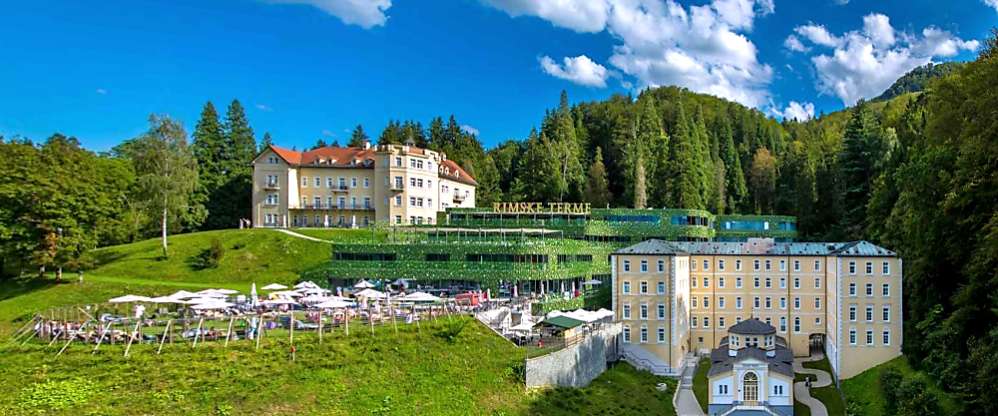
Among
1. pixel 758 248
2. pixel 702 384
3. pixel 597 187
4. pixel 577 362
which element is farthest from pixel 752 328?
pixel 597 187

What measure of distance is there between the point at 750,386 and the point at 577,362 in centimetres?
1128

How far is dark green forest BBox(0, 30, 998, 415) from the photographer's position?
35.2m

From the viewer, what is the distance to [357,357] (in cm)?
3391

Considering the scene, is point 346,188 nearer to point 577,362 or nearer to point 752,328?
point 577,362

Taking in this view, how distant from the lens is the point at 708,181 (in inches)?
3319

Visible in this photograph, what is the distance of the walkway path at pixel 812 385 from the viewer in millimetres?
43219

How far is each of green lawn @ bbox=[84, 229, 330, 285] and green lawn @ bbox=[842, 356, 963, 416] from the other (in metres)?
41.6

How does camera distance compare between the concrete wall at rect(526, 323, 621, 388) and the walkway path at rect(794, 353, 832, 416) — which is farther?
the walkway path at rect(794, 353, 832, 416)

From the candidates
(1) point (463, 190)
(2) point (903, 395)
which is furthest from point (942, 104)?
(1) point (463, 190)

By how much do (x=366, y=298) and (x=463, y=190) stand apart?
4312 cm

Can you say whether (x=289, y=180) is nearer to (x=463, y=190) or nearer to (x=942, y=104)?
(x=463, y=190)

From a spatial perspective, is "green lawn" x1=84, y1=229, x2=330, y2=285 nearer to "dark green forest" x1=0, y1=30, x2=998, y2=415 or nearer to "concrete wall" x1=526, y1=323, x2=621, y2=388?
"dark green forest" x1=0, y1=30, x2=998, y2=415

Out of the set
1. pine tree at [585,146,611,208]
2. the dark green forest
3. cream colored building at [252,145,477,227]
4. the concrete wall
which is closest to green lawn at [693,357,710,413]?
the concrete wall

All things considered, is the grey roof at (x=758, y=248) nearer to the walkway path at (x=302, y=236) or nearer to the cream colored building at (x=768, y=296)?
the cream colored building at (x=768, y=296)
